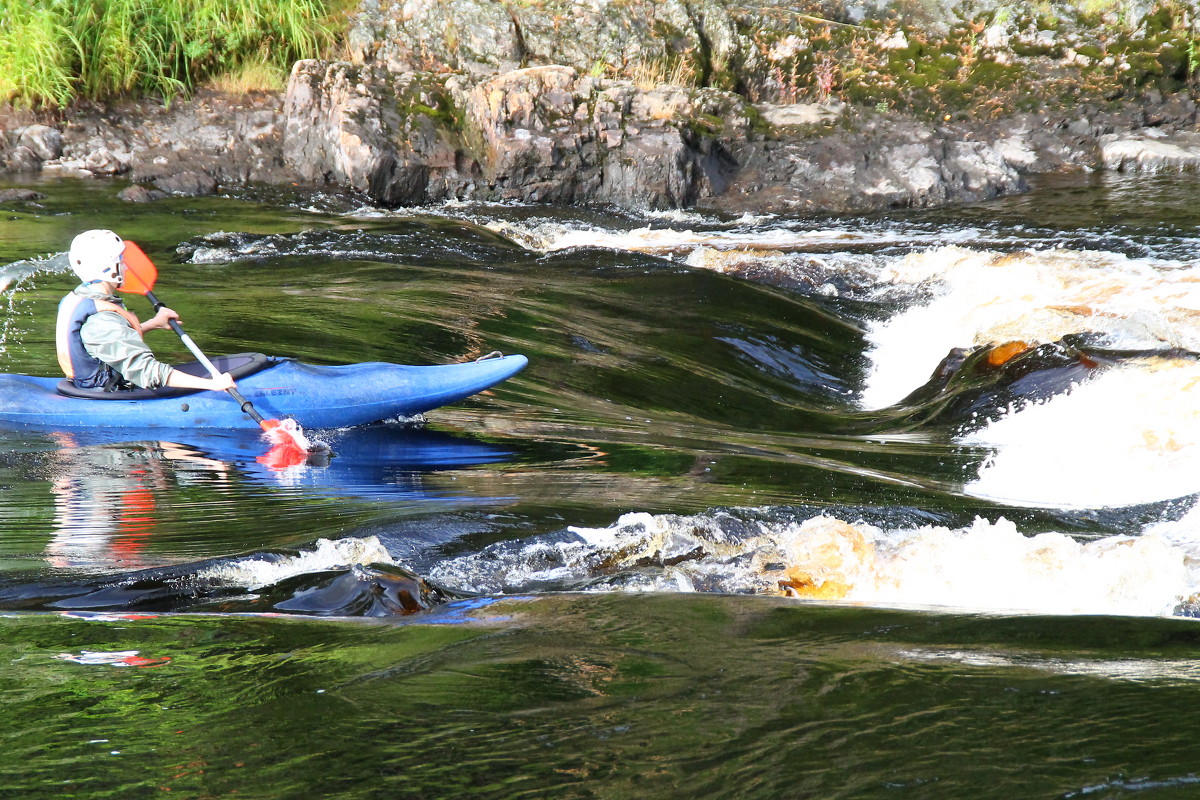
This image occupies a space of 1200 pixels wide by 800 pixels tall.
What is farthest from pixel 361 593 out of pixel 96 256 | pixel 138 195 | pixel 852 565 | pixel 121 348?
pixel 138 195

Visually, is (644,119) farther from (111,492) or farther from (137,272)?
(111,492)

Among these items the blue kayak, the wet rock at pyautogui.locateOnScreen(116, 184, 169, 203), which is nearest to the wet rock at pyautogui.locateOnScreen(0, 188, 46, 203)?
the wet rock at pyautogui.locateOnScreen(116, 184, 169, 203)

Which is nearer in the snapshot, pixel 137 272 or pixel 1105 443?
pixel 1105 443

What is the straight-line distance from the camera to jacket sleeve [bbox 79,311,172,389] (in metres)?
5.30

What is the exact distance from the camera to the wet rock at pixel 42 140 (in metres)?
13.7

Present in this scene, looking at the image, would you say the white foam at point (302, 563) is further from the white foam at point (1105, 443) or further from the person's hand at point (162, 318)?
the white foam at point (1105, 443)

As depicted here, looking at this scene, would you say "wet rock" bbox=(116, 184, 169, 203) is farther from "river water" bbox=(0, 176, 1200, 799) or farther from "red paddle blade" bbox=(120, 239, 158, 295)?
"red paddle blade" bbox=(120, 239, 158, 295)

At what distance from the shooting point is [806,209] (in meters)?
13.2

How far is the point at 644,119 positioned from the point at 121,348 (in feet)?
29.6

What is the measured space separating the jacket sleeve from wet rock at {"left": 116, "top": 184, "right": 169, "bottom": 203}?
7829mm

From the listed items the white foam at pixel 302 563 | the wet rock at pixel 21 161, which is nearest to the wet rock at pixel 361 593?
the white foam at pixel 302 563

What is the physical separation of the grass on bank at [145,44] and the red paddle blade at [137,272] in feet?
30.9

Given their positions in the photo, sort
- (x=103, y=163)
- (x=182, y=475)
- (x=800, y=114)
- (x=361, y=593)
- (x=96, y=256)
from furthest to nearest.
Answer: (x=800, y=114), (x=103, y=163), (x=96, y=256), (x=182, y=475), (x=361, y=593)

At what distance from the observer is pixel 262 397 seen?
549 cm
